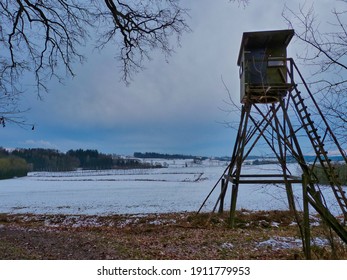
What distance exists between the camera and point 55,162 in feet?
371

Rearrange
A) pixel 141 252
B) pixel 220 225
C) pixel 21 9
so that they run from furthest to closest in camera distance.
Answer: pixel 220 225 < pixel 21 9 < pixel 141 252

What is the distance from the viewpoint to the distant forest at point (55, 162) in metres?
81.8

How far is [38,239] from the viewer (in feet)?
31.7

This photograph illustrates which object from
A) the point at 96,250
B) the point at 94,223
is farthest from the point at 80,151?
the point at 96,250

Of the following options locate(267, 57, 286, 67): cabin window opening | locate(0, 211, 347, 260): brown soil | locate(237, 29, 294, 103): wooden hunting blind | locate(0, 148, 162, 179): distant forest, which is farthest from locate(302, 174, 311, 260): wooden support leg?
locate(0, 148, 162, 179): distant forest

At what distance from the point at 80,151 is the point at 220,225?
442ft

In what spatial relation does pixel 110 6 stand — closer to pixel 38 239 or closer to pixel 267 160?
pixel 267 160

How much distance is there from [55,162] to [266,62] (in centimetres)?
11156

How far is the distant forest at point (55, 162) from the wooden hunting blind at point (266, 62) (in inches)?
2885

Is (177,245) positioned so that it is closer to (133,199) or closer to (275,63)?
(275,63)

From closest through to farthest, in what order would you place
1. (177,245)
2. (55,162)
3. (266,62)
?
(177,245), (266,62), (55,162)

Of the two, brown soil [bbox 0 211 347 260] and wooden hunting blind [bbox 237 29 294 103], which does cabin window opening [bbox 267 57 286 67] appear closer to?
wooden hunting blind [bbox 237 29 294 103]

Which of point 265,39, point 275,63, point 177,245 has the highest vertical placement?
point 265,39

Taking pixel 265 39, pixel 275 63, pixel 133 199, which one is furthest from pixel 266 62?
pixel 133 199
